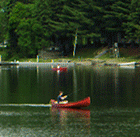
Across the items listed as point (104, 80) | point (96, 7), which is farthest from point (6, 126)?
point (96, 7)

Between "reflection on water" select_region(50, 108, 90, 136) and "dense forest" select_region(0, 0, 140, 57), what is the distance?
55.8 metres

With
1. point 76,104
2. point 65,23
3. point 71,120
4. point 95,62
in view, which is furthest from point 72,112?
point 65,23

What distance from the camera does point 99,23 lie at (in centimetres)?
10088

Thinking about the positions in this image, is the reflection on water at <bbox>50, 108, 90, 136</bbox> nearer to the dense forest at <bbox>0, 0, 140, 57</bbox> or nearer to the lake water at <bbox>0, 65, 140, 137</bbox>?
the lake water at <bbox>0, 65, 140, 137</bbox>

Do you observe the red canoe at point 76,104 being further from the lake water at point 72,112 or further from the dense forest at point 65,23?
the dense forest at point 65,23

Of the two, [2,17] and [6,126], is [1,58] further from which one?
[6,126]

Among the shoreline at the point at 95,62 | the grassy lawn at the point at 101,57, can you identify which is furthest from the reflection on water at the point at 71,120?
the grassy lawn at the point at 101,57

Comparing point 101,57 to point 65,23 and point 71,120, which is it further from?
point 71,120

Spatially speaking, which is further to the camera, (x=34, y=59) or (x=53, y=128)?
(x=34, y=59)

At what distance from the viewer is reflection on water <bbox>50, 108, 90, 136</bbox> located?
28.2 metres

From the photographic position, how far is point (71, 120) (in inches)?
1240

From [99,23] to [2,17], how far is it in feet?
109

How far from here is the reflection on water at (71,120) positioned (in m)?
28.2

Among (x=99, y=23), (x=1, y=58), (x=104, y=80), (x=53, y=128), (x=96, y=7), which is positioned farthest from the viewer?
(x=1, y=58)
